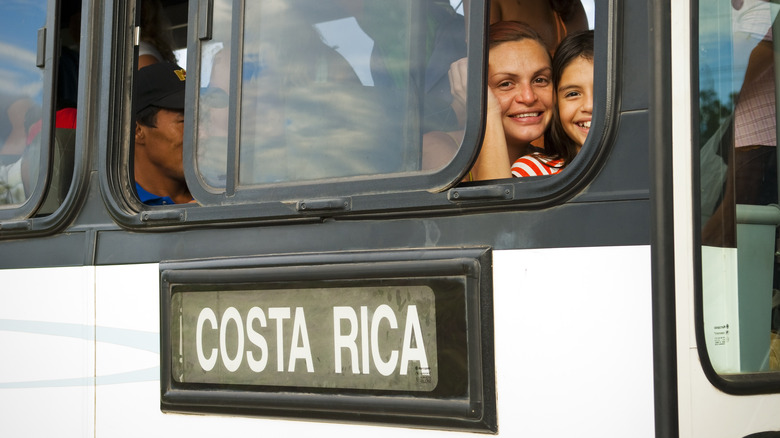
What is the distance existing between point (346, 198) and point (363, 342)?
337mm

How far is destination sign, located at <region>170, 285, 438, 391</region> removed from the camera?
6.57 feet

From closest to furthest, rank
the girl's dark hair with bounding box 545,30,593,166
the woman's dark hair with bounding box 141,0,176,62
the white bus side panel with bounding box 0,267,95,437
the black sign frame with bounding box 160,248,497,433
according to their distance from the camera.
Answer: the black sign frame with bounding box 160,248,497,433, the girl's dark hair with bounding box 545,30,593,166, the white bus side panel with bounding box 0,267,95,437, the woman's dark hair with bounding box 141,0,176,62

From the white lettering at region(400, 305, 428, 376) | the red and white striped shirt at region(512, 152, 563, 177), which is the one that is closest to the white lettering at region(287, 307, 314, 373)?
the white lettering at region(400, 305, 428, 376)

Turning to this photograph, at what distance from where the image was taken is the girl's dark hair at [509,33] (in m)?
2.32

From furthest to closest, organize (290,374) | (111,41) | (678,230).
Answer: (111,41), (290,374), (678,230)

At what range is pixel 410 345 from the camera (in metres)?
2.00

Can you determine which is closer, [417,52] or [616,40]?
[616,40]

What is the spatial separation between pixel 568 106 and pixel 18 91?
1.70 m

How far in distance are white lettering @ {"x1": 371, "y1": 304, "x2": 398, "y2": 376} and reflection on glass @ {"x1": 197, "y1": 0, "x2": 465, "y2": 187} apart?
13.0 inches

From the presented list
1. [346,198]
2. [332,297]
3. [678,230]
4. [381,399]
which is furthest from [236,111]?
[678,230]

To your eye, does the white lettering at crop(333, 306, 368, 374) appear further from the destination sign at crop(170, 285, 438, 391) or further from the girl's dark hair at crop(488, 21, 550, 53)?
the girl's dark hair at crop(488, 21, 550, 53)

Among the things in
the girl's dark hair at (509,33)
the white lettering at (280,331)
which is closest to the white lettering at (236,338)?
the white lettering at (280,331)

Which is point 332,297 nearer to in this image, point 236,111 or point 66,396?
point 236,111

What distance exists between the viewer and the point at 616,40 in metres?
1.81
